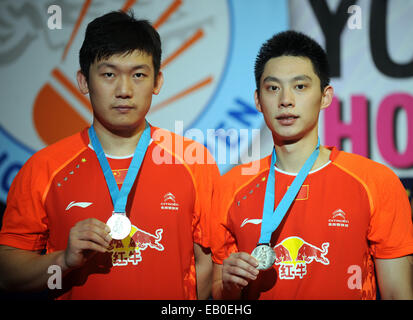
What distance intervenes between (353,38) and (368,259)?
5.10 ft

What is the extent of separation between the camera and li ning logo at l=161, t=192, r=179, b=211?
1.91m

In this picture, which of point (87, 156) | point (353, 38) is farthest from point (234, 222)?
point (353, 38)

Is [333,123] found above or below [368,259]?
above

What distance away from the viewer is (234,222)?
1.95 m

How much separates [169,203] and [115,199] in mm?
226

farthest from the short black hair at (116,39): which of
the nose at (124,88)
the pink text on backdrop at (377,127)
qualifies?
the pink text on backdrop at (377,127)

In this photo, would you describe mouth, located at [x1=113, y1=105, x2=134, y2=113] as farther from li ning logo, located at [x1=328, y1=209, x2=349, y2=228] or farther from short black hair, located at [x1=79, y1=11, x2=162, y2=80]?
li ning logo, located at [x1=328, y1=209, x2=349, y2=228]

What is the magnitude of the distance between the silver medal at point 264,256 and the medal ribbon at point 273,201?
4cm

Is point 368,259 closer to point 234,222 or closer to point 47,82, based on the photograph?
point 234,222

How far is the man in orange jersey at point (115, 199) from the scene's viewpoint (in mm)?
1839

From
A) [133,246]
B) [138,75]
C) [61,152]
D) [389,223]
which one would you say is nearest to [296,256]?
[389,223]

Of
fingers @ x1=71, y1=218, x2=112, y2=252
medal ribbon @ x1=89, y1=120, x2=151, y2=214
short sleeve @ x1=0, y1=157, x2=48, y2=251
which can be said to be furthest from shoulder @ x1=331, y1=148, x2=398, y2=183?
short sleeve @ x1=0, y1=157, x2=48, y2=251

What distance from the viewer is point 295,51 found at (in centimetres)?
200

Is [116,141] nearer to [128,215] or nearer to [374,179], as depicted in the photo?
[128,215]
